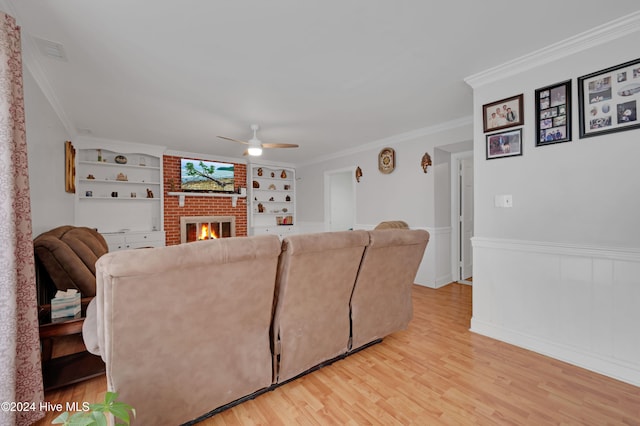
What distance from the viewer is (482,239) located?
2.58 metres

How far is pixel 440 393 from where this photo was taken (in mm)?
1734

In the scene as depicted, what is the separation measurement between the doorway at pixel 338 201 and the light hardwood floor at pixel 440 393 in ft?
13.0

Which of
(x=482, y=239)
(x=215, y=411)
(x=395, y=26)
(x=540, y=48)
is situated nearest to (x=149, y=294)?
(x=215, y=411)

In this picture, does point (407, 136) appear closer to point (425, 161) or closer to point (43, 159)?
point (425, 161)

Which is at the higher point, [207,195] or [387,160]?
[387,160]

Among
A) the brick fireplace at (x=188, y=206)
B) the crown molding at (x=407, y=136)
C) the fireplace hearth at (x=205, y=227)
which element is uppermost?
the crown molding at (x=407, y=136)

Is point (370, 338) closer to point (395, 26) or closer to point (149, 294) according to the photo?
point (149, 294)

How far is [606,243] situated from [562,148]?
0.75 m

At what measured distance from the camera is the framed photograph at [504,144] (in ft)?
7.75

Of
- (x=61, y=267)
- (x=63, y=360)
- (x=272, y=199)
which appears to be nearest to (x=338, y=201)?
(x=272, y=199)

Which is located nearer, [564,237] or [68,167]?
[564,237]

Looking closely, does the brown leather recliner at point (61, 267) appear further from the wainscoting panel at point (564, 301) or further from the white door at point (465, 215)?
the white door at point (465, 215)

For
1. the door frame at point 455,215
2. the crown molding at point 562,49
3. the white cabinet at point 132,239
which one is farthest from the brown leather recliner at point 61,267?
the door frame at point 455,215

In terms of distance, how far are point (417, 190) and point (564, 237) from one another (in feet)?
7.55
